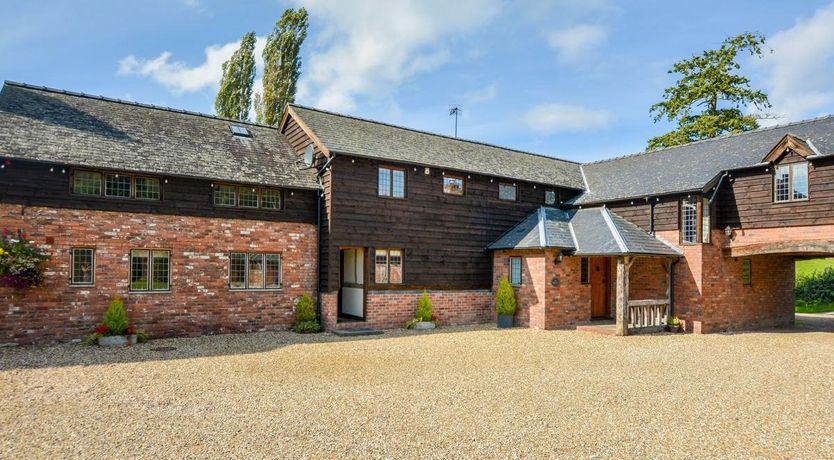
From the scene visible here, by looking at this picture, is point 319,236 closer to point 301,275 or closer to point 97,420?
point 301,275

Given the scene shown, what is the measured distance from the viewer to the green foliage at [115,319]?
12.5 metres

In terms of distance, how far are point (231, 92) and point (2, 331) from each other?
65.9 feet

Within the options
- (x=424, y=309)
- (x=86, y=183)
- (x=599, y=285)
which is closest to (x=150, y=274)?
(x=86, y=183)

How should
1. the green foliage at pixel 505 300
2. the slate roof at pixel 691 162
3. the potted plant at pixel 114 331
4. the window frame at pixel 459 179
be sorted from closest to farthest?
the potted plant at pixel 114 331 < the slate roof at pixel 691 162 < the green foliage at pixel 505 300 < the window frame at pixel 459 179

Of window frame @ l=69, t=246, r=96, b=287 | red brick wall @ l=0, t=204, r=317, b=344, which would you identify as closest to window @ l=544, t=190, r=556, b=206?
red brick wall @ l=0, t=204, r=317, b=344

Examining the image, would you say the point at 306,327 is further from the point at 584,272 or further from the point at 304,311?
the point at 584,272

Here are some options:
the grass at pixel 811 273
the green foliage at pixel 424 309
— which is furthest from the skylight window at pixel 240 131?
the grass at pixel 811 273

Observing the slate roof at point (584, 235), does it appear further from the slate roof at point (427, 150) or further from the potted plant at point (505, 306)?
the slate roof at point (427, 150)

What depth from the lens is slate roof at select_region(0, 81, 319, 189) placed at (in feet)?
42.0

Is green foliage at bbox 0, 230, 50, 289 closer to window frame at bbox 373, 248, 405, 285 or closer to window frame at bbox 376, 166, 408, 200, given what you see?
window frame at bbox 373, 248, 405, 285

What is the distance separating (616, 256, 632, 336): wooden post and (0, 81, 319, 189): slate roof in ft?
31.9

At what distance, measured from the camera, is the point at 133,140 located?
46.9ft

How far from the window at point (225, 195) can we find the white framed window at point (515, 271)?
9.33 metres

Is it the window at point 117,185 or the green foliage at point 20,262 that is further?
the window at point 117,185
